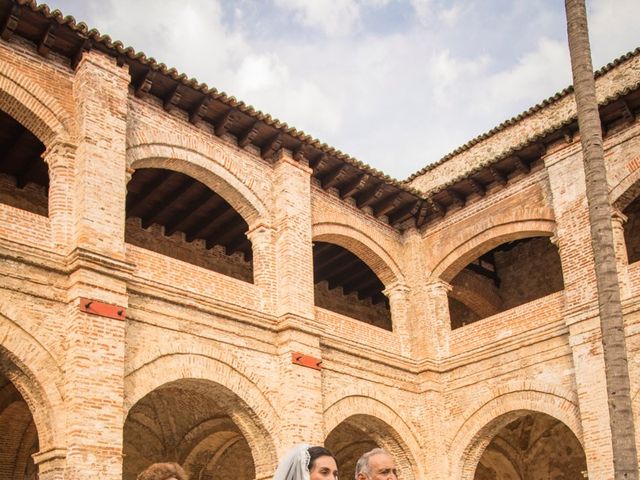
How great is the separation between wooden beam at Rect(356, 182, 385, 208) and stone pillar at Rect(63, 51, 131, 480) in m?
5.60

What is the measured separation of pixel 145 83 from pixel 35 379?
500cm

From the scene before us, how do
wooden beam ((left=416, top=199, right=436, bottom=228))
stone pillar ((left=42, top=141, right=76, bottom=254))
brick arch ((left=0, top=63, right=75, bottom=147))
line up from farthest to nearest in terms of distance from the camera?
1. wooden beam ((left=416, top=199, right=436, bottom=228))
2. brick arch ((left=0, top=63, right=75, bottom=147))
3. stone pillar ((left=42, top=141, right=76, bottom=254))

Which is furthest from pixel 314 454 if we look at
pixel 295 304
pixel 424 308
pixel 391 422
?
pixel 424 308

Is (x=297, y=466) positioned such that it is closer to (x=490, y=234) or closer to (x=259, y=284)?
(x=259, y=284)

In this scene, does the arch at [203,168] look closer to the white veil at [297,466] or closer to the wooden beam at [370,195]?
the wooden beam at [370,195]

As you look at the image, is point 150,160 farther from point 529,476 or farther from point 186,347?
point 529,476

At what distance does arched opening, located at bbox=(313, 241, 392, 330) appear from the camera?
62.6 ft

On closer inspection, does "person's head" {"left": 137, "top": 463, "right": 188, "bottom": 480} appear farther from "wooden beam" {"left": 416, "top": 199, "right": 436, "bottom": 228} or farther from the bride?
"wooden beam" {"left": 416, "top": 199, "right": 436, "bottom": 228}

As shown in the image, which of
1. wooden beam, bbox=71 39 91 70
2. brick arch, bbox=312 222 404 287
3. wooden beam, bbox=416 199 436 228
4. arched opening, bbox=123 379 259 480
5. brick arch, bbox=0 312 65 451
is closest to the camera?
brick arch, bbox=0 312 65 451

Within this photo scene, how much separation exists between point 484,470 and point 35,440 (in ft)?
31.9

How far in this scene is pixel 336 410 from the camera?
47.7ft

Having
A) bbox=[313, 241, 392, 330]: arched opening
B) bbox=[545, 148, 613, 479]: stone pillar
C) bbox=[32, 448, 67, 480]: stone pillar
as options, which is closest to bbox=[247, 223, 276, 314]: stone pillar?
bbox=[313, 241, 392, 330]: arched opening

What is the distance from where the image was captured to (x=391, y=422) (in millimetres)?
15438

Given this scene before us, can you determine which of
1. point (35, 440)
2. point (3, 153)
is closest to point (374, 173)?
point (3, 153)
